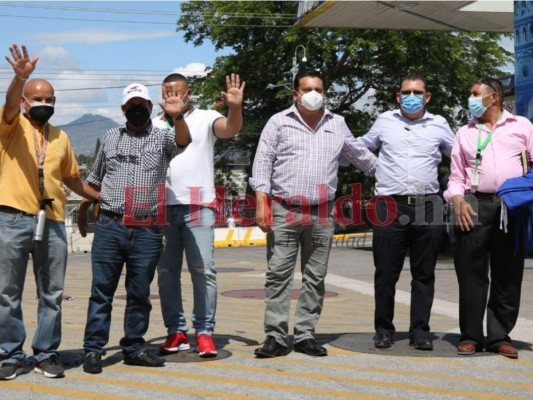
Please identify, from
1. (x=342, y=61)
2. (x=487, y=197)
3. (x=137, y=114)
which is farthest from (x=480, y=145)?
(x=342, y=61)

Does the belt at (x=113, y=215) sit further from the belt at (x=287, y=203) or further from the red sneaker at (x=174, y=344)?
the belt at (x=287, y=203)

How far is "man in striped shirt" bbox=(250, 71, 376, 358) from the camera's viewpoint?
267 inches

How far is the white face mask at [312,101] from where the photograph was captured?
6.76 m

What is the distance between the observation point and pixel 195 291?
6855 millimetres

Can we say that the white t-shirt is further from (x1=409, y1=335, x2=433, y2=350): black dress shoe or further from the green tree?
the green tree

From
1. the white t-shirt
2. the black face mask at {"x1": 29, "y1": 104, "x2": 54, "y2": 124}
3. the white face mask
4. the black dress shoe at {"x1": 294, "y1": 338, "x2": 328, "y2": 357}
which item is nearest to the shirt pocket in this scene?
the white t-shirt

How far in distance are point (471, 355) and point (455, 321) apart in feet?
7.70

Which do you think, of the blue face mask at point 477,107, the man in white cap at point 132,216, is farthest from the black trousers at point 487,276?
the man in white cap at point 132,216

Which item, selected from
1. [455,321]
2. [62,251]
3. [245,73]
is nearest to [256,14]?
[245,73]

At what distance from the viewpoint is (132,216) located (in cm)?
620

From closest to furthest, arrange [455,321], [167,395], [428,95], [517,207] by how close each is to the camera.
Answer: [167,395] < [517,207] < [428,95] < [455,321]

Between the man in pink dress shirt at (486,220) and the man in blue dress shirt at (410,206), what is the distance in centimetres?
23

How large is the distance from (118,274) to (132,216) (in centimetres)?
41

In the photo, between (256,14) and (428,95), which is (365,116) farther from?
(428,95)
